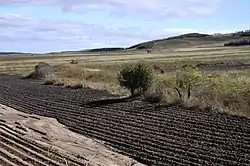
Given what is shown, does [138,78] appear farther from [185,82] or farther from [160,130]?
[160,130]

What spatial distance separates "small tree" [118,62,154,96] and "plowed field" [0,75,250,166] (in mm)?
3128

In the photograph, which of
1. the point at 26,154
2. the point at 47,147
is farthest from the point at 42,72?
the point at 26,154

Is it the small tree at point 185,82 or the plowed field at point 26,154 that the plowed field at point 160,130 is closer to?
the plowed field at point 26,154

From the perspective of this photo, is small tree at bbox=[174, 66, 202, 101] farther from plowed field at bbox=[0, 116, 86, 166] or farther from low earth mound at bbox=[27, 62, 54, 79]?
low earth mound at bbox=[27, 62, 54, 79]

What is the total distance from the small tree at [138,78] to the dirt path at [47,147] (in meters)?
9.42

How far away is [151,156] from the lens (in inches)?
723

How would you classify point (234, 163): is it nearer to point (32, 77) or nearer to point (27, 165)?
point (27, 165)

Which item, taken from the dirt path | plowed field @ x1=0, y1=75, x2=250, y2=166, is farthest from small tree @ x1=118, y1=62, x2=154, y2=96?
the dirt path

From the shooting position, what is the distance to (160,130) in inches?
901

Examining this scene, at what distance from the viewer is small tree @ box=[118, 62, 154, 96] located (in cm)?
3503

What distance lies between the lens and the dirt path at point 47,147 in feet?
57.5

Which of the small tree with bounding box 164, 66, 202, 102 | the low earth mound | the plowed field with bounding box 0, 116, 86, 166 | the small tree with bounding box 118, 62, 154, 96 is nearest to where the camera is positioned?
the plowed field with bounding box 0, 116, 86, 166

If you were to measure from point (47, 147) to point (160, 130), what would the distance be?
5408 mm

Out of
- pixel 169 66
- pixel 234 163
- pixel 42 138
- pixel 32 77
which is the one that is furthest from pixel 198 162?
pixel 169 66
